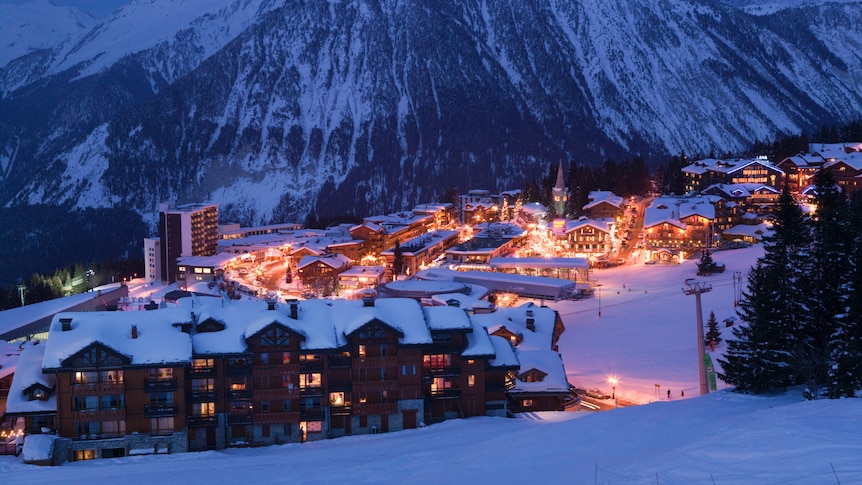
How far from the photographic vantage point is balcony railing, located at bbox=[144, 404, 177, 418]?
115 ft

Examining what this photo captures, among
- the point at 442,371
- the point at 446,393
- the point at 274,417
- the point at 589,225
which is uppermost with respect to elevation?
the point at 589,225

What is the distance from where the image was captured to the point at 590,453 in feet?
84.8

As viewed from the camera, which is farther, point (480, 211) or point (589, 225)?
point (480, 211)

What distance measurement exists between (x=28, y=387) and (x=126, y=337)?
424 centimetres

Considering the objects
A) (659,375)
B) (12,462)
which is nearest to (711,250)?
(659,375)

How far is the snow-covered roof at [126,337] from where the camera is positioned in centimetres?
3438

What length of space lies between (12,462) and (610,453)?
22.7m

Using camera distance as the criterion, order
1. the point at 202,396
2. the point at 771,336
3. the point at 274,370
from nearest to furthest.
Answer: the point at 771,336, the point at 202,396, the point at 274,370

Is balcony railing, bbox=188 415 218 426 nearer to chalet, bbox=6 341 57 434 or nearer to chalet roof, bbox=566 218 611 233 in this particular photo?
chalet, bbox=6 341 57 434

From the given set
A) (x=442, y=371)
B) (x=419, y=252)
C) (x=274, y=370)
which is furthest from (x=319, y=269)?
(x=274, y=370)

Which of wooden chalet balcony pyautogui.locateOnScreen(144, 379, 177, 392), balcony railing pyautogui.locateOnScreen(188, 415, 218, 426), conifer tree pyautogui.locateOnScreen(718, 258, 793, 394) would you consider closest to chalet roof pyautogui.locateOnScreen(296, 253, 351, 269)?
balcony railing pyautogui.locateOnScreen(188, 415, 218, 426)

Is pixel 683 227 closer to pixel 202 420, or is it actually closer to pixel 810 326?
pixel 810 326

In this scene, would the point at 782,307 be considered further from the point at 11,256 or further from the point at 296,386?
the point at 11,256

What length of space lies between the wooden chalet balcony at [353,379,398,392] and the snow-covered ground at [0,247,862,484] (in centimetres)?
221
